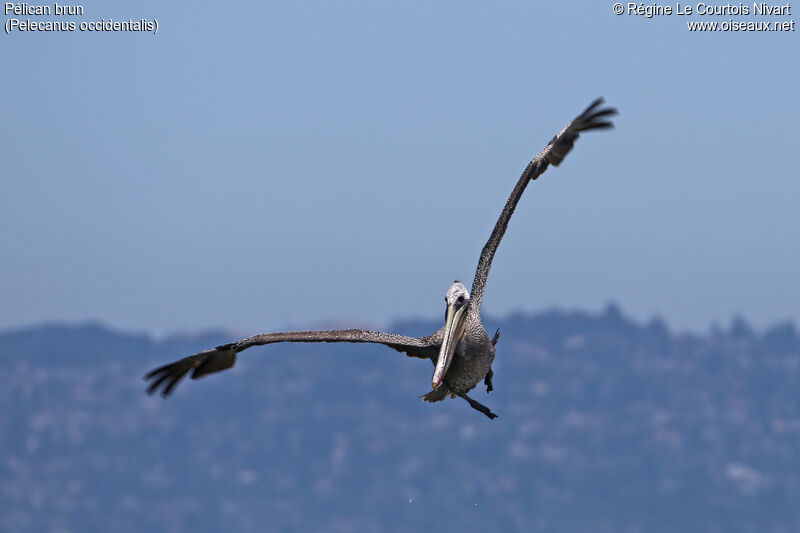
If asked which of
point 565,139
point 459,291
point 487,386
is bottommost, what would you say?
point 487,386

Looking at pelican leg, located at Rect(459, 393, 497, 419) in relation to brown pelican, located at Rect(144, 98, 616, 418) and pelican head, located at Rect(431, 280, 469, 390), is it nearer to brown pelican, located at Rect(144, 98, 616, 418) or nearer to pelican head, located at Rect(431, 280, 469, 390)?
brown pelican, located at Rect(144, 98, 616, 418)

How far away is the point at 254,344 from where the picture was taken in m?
19.9

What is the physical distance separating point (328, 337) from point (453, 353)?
175 centimetres

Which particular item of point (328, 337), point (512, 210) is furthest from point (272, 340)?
point (512, 210)

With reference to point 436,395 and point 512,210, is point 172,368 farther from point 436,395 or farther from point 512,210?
point 512,210

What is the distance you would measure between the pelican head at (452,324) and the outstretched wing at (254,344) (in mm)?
622

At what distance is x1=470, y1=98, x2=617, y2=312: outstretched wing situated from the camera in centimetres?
2120

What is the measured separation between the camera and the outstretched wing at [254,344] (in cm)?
1948

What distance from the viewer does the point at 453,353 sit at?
19.5 metres

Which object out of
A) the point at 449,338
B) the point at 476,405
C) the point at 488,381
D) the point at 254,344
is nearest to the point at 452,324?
the point at 449,338

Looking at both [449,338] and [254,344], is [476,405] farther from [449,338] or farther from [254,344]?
[254,344]

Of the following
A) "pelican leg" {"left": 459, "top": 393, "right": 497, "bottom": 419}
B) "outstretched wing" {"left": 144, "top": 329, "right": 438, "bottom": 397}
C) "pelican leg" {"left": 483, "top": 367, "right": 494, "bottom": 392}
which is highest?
"outstretched wing" {"left": 144, "top": 329, "right": 438, "bottom": 397}

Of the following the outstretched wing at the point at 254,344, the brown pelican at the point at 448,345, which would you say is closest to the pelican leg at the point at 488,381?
the brown pelican at the point at 448,345

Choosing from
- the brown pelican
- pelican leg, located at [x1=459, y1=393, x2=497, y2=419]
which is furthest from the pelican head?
pelican leg, located at [x1=459, y1=393, x2=497, y2=419]
